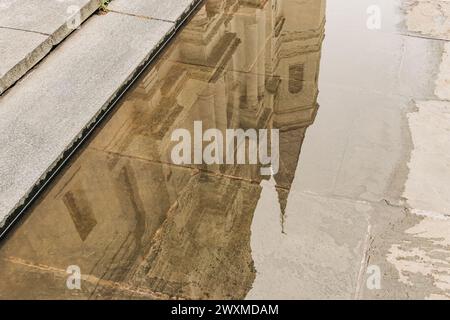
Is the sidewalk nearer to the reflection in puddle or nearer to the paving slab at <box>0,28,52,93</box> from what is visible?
the paving slab at <box>0,28,52,93</box>

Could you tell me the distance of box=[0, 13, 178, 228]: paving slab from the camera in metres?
4.51

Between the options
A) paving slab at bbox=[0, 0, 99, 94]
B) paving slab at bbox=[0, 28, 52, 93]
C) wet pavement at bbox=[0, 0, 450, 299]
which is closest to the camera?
wet pavement at bbox=[0, 0, 450, 299]

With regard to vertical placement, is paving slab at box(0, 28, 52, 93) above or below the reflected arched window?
above

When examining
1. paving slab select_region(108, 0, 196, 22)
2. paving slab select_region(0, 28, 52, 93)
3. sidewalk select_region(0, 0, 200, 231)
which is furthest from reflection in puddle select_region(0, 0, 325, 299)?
paving slab select_region(0, 28, 52, 93)

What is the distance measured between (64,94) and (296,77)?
2.58m

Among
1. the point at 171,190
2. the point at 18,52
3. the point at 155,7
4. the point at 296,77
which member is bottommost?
the point at 171,190

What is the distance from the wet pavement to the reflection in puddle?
13mm

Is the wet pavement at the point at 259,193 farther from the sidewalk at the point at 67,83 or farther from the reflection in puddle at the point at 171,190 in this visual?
the sidewalk at the point at 67,83

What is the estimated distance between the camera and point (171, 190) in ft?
14.5

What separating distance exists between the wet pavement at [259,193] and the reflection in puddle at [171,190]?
1 cm

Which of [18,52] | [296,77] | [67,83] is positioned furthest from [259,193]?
[18,52]

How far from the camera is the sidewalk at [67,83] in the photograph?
4539mm

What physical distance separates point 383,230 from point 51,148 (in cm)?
307

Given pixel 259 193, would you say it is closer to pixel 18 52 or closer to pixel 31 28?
pixel 18 52
